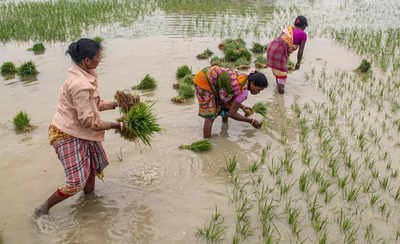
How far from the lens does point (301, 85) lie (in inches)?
236

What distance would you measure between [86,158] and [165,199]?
32.8 inches

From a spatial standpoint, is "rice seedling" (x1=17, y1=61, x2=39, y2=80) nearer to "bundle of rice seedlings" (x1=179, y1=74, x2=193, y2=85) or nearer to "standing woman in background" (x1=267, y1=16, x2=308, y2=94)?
"bundle of rice seedlings" (x1=179, y1=74, x2=193, y2=85)

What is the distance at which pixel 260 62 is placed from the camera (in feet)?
23.0

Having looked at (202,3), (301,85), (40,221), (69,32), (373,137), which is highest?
(202,3)

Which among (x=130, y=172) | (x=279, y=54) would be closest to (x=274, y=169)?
(x=130, y=172)

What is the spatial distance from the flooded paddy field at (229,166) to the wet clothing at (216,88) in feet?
1.56

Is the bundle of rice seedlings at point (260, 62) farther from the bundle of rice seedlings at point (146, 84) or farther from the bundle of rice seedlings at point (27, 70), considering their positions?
the bundle of rice seedlings at point (27, 70)

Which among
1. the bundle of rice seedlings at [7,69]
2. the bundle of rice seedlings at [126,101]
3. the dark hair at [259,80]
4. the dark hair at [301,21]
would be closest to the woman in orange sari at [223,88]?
the dark hair at [259,80]

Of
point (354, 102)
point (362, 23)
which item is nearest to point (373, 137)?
point (354, 102)

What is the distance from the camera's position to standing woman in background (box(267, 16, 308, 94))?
210 inches

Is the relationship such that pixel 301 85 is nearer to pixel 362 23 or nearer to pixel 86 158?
pixel 86 158

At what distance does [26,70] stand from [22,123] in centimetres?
228

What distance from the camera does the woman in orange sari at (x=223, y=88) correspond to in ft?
12.5

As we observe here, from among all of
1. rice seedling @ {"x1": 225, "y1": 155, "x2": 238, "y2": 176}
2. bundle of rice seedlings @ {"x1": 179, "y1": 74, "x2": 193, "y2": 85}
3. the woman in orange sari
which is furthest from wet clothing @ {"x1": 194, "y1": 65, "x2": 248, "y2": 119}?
bundle of rice seedlings @ {"x1": 179, "y1": 74, "x2": 193, "y2": 85}
